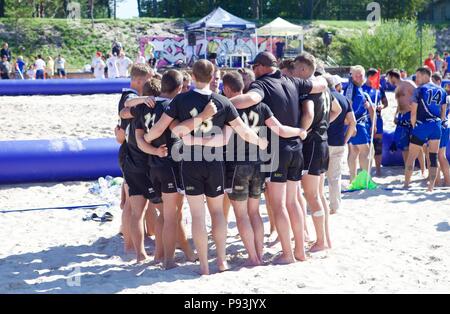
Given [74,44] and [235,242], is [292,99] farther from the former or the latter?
[74,44]

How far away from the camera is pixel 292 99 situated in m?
4.91

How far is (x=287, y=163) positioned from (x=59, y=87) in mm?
14510

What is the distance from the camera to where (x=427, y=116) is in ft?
25.4

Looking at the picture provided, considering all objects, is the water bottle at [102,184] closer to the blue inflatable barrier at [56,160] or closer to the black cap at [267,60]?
the blue inflatable barrier at [56,160]

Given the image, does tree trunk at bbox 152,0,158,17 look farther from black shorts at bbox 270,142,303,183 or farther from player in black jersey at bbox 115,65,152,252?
black shorts at bbox 270,142,303,183

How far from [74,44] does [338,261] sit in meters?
32.0

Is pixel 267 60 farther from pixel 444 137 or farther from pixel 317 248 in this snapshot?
pixel 444 137

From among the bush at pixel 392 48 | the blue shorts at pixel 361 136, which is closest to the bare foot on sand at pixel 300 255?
the blue shorts at pixel 361 136

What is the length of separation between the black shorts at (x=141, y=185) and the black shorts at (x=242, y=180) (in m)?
0.62

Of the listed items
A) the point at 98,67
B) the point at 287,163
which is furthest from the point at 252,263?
the point at 98,67

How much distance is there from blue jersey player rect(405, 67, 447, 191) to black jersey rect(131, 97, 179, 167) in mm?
4008

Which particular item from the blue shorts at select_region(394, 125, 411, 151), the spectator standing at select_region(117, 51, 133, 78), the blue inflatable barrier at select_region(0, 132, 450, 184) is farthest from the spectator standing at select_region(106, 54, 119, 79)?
the blue shorts at select_region(394, 125, 411, 151)

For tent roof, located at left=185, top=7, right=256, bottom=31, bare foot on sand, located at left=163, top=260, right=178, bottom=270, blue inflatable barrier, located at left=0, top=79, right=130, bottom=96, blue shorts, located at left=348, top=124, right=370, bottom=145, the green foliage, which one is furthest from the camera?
the green foliage

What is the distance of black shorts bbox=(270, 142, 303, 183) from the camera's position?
4867 millimetres
